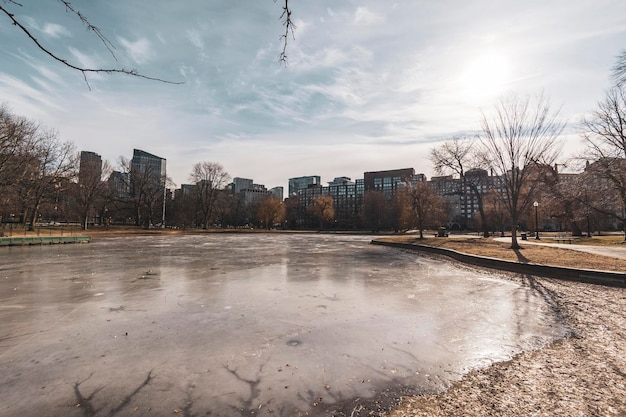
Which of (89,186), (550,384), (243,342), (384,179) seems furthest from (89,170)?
(384,179)

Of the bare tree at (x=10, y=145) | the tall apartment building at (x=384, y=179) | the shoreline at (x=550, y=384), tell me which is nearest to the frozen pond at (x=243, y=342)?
the shoreline at (x=550, y=384)

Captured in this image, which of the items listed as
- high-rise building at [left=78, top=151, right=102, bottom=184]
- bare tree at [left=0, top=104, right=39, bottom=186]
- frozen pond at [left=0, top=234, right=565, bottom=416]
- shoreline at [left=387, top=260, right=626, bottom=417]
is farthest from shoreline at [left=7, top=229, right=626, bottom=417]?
high-rise building at [left=78, top=151, right=102, bottom=184]

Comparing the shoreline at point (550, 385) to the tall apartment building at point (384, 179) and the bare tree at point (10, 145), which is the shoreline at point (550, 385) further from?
the tall apartment building at point (384, 179)

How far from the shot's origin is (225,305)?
7219 millimetres

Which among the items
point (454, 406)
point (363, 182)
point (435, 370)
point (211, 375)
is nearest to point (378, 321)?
point (435, 370)

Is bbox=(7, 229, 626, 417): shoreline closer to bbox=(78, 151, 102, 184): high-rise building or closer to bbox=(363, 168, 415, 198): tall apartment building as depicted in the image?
bbox=(78, 151, 102, 184): high-rise building

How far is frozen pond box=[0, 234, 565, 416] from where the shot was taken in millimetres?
3359

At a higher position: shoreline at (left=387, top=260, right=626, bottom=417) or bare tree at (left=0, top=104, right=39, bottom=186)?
bare tree at (left=0, top=104, right=39, bottom=186)

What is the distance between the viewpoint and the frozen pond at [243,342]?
3359 mm

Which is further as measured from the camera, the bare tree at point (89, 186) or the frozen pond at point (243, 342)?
the bare tree at point (89, 186)

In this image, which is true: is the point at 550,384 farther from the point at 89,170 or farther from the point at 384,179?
the point at 384,179

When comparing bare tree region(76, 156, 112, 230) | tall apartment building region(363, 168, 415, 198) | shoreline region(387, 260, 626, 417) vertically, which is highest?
tall apartment building region(363, 168, 415, 198)

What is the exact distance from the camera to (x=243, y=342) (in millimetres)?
4965

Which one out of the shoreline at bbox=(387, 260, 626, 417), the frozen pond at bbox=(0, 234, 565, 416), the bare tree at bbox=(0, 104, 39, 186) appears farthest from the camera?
the bare tree at bbox=(0, 104, 39, 186)
